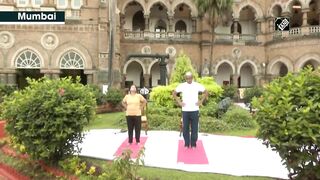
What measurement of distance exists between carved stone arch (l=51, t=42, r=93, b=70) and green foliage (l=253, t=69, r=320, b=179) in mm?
23931

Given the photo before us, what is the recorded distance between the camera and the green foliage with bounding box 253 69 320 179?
609cm

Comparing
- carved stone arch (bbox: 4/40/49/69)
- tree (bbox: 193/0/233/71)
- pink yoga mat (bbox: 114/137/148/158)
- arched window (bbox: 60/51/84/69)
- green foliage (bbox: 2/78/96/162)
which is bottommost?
pink yoga mat (bbox: 114/137/148/158)

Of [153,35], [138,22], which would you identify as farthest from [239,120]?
[138,22]

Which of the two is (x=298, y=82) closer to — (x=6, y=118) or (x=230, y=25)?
(x=6, y=118)

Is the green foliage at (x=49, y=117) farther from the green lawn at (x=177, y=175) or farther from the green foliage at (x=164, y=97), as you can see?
the green foliage at (x=164, y=97)

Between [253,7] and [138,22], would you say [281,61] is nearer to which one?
[253,7]

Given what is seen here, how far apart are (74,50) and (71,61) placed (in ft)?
2.77

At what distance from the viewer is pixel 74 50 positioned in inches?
1156

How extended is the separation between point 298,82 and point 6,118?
6040mm

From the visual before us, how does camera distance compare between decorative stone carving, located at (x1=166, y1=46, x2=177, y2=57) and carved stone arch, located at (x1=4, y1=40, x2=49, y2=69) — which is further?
decorative stone carving, located at (x1=166, y1=46, x2=177, y2=57)

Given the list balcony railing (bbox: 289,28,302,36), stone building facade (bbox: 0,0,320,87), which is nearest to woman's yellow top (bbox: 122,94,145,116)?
stone building facade (bbox: 0,0,320,87)

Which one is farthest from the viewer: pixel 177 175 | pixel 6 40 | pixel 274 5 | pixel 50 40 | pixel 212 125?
pixel 274 5

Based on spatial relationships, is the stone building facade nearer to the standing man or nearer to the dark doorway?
the dark doorway

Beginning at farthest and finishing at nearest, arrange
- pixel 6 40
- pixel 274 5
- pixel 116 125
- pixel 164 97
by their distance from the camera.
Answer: pixel 274 5 → pixel 6 40 → pixel 164 97 → pixel 116 125
